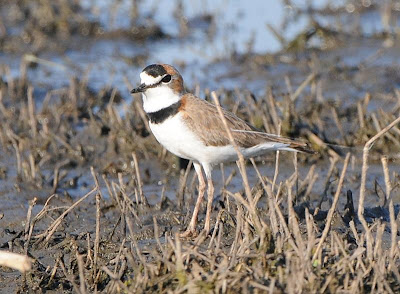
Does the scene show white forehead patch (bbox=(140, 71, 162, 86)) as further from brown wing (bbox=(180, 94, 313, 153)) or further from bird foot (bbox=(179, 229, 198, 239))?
bird foot (bbox=(179, 229, 198, 239))

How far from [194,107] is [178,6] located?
8487mm

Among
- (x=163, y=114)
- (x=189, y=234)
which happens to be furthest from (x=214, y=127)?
(x=189, y=234)

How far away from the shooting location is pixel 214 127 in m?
5.88

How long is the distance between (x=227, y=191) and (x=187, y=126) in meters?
1.06

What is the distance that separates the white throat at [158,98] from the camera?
587 cm

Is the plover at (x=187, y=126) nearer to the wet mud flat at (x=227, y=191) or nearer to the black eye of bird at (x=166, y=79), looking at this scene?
the black eye of bird at (x=166, y=79)

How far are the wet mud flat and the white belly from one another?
0.92 feet

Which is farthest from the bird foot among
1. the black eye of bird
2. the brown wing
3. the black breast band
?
the black eye of bird

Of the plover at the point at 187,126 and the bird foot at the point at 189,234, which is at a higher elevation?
the plover at the point at 187,126

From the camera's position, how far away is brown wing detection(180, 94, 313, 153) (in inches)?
230

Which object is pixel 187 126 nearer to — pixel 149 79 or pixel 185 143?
pixel 185 143

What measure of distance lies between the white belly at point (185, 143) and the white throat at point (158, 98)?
0.12m

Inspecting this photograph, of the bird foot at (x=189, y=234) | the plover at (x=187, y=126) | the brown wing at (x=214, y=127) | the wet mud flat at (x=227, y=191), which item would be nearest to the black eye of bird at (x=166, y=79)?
the plover at (x=187, y=126)

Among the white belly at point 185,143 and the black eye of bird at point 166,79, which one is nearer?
the white belly at point 185,143
